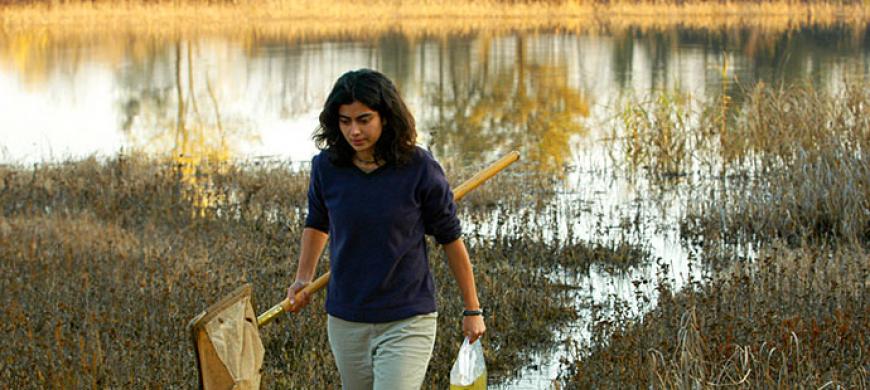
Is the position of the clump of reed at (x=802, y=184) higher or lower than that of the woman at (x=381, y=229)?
lower

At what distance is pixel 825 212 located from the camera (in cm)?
949

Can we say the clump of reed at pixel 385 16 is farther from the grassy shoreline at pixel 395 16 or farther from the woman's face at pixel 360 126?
the woman's face at pixel 360 126

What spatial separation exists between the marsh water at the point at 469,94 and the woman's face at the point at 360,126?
292 centimetres

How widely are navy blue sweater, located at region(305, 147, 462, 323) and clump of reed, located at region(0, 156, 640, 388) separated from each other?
6.24 feet

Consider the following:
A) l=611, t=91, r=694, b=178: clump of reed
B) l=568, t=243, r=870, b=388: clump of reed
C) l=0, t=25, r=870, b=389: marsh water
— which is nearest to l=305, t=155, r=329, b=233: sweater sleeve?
l=568, t=243, r=870, b=388: clump of reed

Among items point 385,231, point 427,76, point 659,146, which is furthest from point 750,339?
point 427,76

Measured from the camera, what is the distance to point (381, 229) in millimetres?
3820

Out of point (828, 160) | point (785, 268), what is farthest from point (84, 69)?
point (785, 268)

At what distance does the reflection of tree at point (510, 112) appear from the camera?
624 inches

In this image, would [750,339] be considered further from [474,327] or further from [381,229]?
[381,229]

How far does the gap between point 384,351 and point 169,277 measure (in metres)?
4.03

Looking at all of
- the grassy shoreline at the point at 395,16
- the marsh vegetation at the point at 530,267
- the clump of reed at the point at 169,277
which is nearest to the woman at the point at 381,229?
the marsh vegetation at the point at 530,267

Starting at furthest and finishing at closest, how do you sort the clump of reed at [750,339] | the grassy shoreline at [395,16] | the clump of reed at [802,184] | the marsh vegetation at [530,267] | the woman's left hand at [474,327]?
the grassy shoreline at [395,16] < the clump of reed at [802,184] < the marsh vegetation at [530,267] < the clump of reed at [750,339] < the woman's left hand at [474,327]

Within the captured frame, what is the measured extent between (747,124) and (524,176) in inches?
101
